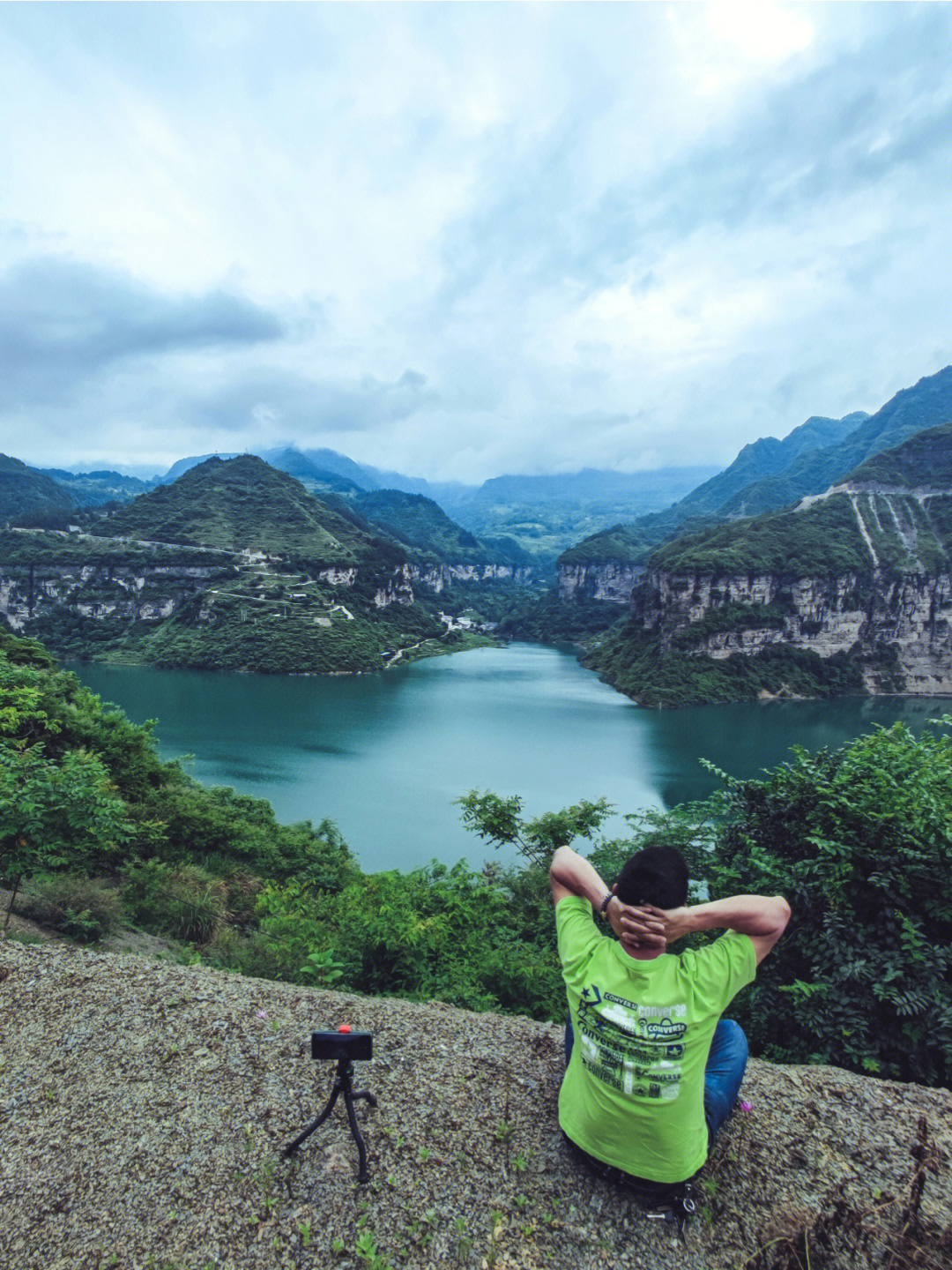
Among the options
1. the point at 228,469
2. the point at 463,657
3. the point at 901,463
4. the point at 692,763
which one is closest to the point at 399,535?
the point at 228,469

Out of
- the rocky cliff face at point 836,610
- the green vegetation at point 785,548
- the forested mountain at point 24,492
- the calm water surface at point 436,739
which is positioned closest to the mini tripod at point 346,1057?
the calm water surface at point 436,739

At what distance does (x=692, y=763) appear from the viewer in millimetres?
37344

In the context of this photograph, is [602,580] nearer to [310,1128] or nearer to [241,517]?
[241,517]

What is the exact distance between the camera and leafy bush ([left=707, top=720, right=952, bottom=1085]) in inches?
152

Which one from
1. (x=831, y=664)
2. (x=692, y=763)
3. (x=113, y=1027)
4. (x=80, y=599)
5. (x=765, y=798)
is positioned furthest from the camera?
(x=80, y=599)

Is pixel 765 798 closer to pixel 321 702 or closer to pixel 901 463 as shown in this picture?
pixel 321 702

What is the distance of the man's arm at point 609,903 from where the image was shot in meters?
2.19

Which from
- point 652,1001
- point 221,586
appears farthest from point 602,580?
point 652,1001

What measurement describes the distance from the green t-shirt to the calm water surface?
19787mm

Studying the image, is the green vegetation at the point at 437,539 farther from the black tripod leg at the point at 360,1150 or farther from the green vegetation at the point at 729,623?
the black tripod leg at the point at 360,1150

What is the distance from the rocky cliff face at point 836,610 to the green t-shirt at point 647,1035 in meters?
72.6

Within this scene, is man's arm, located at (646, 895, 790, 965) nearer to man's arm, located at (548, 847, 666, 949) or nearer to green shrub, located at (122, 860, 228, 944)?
man's arm, located at (548, 847, 666, 949)

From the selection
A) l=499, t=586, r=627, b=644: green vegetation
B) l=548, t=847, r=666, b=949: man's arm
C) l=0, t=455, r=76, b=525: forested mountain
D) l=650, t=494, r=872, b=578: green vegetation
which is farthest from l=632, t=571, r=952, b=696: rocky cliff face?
l=0, t=455, r=76, b=525: forested mountain

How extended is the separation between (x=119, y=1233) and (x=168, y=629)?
8019 centimetres
